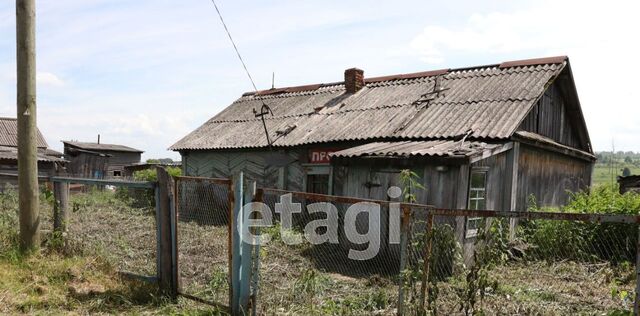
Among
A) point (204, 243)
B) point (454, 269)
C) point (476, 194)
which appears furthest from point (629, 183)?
point (204, 243)

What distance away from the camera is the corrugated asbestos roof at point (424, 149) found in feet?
29.0

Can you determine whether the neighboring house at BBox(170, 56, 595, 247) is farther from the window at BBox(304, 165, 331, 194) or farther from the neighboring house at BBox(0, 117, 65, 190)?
the neighboring house at BBox(0, 117, 65, 190)

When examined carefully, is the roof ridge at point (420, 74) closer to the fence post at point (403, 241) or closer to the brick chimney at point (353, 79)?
the brick chimney at point (353, 79)

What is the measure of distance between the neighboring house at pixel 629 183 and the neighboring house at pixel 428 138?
1.81m

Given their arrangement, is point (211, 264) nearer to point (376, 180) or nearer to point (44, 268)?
point (44, 268)

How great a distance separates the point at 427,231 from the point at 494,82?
9.97 metres

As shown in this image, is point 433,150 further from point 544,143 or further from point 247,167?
point 247,167

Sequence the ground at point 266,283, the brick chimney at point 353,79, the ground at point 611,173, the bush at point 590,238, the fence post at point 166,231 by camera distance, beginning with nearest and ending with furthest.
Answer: the ground at point 266,283 → the fence post at point 166,231 → the bush at point 590,238 → the brick chimney at point 353,79 → the ground at point 611,173

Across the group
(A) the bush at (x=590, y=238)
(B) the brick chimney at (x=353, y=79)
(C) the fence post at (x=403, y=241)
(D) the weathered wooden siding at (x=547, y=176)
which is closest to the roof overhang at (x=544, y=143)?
(D) the weathered wooden siding at (x=547, y=176)

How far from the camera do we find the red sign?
12796 mm

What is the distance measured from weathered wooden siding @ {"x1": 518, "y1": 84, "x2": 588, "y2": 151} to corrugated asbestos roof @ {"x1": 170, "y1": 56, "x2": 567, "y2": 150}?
2.45 ft

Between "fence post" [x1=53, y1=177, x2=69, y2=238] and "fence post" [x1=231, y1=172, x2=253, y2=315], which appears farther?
"fence post" [x1=53, y1=177, x2=69, y2=238]

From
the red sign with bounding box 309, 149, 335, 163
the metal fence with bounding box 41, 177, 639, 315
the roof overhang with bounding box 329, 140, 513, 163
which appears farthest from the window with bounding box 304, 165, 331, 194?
the roof overhang with bounding box 329, 140, 513, 163

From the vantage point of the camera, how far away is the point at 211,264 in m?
7.39
